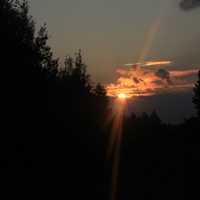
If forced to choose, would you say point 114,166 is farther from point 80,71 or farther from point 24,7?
point 80,71

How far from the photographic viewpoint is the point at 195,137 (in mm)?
53594

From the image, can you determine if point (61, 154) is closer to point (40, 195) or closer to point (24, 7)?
point (40, 195)

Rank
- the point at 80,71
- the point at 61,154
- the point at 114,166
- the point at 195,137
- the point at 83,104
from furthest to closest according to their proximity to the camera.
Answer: the point at 80,71 → the point at 195,137 → the point at 114,166 → the point at 83,104 → the point at 61,154

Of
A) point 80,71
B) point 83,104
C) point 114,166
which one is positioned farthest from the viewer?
point 80,71

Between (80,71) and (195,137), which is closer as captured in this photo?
(195,137)

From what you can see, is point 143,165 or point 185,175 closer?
point 185,175

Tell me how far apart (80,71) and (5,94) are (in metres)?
50.8

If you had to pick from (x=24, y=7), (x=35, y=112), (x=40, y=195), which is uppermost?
(x=24, y=7)

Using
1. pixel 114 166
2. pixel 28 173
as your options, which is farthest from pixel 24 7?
pixel 28 173

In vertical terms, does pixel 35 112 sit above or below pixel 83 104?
below

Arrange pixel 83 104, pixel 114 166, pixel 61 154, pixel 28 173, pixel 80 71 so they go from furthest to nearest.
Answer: pixel 80 71 → pixel 114 166 → pixel 83 104 → pixel 61 154 → pixel 28 173

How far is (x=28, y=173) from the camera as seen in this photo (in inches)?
625

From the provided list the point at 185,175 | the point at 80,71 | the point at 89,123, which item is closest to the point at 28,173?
the point at 89,123

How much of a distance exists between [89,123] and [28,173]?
10.4 metres
